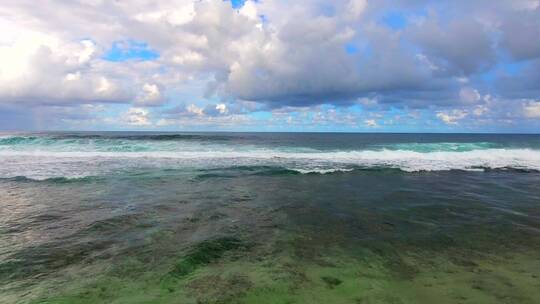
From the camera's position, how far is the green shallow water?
512 centimetres

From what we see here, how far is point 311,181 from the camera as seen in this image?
16.1 m

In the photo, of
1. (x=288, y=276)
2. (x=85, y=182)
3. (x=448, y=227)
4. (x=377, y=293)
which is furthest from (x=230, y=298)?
(x=85, y=182)

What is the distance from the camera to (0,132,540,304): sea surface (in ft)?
16.9

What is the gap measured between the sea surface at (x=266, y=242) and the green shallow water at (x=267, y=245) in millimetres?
34

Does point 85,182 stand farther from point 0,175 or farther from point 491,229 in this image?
point 491,229

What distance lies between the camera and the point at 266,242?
7.47m

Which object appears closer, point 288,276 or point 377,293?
point 377,293

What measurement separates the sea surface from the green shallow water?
34 mm

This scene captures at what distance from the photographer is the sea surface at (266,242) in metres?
5.14

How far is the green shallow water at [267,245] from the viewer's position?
5.12 meters

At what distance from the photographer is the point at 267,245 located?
7273mm

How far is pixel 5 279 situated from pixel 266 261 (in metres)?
4.55

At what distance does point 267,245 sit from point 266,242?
7.8 inches

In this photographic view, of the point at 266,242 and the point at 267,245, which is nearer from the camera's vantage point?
the point at 267,245
